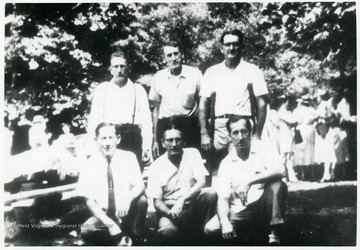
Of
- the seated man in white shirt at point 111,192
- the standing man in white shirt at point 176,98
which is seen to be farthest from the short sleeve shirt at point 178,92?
the seated man in white shirt at point 111,192

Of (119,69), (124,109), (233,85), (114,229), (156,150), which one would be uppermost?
(119,69)

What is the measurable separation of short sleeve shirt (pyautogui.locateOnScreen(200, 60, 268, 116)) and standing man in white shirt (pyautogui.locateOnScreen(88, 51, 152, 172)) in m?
0.38

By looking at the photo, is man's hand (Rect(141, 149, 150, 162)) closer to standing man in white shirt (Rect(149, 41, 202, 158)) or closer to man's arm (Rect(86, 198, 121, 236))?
standing man in white shirt (Rect(149, 41, 202, 158))

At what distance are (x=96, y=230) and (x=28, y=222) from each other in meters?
0.45

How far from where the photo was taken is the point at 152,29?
8.24ft

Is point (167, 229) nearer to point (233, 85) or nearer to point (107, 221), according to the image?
point (107, 221)

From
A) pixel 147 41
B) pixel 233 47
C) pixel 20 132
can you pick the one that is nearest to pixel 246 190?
pixel 233 47

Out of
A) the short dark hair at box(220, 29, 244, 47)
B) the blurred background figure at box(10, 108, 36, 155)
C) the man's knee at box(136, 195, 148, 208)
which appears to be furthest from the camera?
the blurred background figure at box(10, 108, 36, 155)

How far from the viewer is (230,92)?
90.0 inches

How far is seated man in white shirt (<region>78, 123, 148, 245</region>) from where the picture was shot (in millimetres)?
2244

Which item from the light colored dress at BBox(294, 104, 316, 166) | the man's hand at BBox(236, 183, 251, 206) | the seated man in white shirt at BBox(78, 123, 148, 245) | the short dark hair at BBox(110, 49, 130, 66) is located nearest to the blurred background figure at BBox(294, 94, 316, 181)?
the light colored dress at BBox(294, 104, 316, 166)

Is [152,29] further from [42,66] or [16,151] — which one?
[16,151]

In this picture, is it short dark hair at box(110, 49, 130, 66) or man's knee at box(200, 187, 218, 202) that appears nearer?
man's knee at box(200, 187, 218, 202)

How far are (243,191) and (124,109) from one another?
833mm
